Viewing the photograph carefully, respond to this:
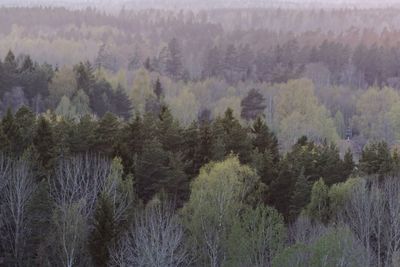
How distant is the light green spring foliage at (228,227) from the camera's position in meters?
25.2

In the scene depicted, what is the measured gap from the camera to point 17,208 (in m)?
28.5

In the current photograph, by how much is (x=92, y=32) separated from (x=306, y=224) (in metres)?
129

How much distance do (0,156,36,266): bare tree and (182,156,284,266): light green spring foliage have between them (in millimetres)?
6960

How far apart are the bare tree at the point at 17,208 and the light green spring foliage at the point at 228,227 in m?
6.96

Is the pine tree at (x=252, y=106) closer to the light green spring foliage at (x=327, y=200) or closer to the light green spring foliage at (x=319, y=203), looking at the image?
the light green spring foliage at (x=327, y=200)

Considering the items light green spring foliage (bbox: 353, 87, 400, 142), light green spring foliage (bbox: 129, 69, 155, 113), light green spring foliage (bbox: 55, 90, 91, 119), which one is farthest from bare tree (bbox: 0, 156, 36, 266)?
light green spring foliage (bbox: 353, 87, 400, 142)

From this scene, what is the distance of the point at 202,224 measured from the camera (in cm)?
2648

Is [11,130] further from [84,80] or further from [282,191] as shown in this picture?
[84,80]

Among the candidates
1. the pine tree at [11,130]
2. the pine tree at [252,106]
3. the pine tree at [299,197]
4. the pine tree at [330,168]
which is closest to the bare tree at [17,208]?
the pine tree at [11,130]

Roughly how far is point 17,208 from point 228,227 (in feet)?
30.2

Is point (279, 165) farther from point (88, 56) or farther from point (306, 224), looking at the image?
point (88, 56)

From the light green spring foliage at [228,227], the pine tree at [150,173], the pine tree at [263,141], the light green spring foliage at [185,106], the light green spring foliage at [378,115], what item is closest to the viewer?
the light green spring foliage at [228,227]

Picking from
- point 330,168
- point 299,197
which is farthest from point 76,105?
point 299,197

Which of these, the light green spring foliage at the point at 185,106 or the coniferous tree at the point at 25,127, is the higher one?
the coniferous tree at the point at 25,127
